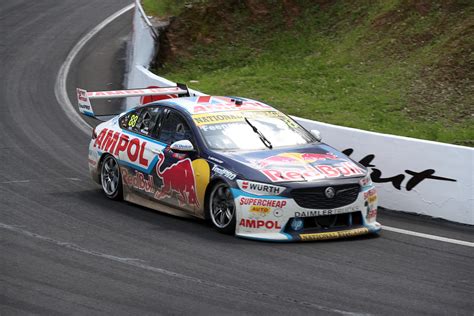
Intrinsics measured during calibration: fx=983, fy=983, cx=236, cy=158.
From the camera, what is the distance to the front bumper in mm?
10875

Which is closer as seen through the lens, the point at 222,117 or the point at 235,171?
the point at 235,171

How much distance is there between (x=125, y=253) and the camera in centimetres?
1036

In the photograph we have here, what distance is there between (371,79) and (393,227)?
956cm

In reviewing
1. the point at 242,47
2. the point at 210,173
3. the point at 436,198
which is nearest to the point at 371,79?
the point at 242,47

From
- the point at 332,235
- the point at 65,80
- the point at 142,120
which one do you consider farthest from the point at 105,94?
the point at 65,80

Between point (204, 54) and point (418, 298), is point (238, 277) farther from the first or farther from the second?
point (204, 54)

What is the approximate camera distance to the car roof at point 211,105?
41.7ft

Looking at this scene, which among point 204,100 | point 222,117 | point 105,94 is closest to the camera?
point 222,117

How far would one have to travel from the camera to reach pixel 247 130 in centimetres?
1223

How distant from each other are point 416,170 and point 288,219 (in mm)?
2816

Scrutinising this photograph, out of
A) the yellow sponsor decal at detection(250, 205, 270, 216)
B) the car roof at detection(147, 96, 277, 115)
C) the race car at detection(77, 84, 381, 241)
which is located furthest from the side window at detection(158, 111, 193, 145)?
the yellow sponsor decal at detection(250, 205, 270, 216)

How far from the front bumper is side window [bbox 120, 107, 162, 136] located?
242 centimetres

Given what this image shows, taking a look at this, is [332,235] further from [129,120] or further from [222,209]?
[129,120]

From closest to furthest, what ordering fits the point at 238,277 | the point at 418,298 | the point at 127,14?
1. the point at 418,298
2. the point at 238,277
3. the point at 127,14
